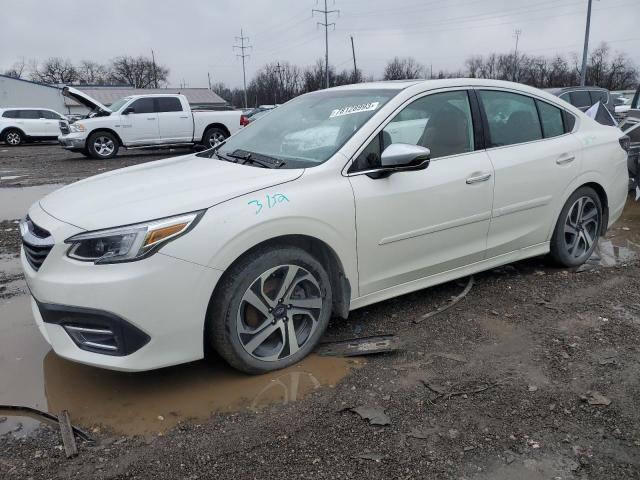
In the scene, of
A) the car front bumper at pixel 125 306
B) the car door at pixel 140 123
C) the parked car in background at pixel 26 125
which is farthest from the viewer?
the parked car in background at pixel 26 125

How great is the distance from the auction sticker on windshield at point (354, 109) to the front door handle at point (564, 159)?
170 cm

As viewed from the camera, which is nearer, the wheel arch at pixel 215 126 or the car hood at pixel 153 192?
the car hood at pixel 153 192

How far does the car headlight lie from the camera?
104 inches

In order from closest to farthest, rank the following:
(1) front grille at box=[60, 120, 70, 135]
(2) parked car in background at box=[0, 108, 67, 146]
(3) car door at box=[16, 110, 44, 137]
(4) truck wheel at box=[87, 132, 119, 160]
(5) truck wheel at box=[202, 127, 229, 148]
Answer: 1. (4) truck wheel at box=[87, 132, 119, 160]
2. (5) truck wheel at box=[202, 127, 229, 148]
3. (1) front grille at box=[60, 120, 70, 135]
4. (2) parked car in background at box=[0, 108, 67, 146]
5. (3) car door at box=[16, 110, 44, 137]

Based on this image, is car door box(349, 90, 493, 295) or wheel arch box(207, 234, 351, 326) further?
car door box(349, 90, 493, 295)

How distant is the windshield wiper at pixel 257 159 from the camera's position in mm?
3383

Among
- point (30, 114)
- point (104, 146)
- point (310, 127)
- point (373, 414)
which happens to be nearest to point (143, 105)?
point (104, 146)

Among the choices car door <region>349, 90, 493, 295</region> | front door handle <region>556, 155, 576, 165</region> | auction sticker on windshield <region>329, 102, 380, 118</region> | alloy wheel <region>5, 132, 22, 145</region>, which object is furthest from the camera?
Result: alloy wheel <region>5, 132, 22, 145</region>

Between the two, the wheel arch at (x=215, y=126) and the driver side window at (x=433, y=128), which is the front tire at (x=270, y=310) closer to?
the driver side window at (x=433, y=128)

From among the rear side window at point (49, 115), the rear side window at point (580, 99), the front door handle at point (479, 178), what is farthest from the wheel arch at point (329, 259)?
the rear side window at point (49, 115)

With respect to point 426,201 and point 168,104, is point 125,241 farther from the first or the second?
point 168,104

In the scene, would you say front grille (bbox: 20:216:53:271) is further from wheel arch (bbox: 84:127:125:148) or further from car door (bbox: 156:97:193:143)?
car door (bbox: 156:97:193:143)

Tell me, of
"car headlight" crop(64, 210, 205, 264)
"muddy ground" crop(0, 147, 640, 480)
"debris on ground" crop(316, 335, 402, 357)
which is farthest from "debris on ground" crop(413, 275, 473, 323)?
"car headlight" crop(64, 210, 205, 264)

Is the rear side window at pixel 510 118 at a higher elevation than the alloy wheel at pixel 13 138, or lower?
higher
